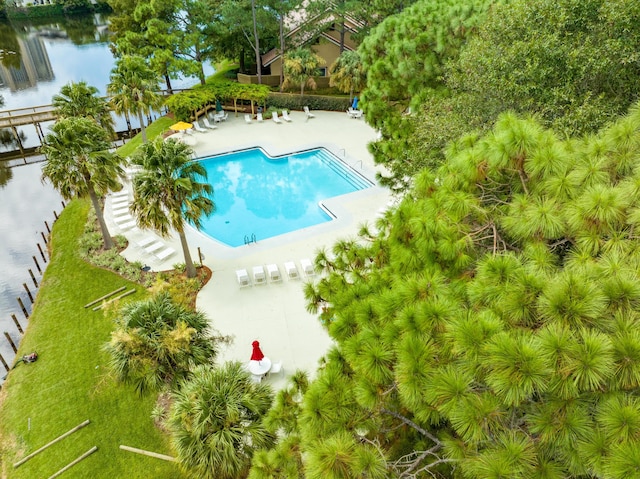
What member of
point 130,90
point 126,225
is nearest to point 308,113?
point 130,90

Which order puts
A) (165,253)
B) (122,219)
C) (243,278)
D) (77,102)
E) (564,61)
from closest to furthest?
(564,61), (243,278), (165,253), (77,102), (122,219)

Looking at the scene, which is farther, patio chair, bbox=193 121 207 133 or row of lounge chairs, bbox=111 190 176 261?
patio chair, bbox=193 121 207 133

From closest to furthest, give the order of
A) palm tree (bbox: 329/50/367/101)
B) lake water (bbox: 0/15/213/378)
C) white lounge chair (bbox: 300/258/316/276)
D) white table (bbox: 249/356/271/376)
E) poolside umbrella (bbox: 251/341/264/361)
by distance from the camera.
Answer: white table (bbox: 249/356/271/376)
poolside umbrella (bbox: 251/341/264/361)
white lounge chair (bbox: 300/258/316/276)
lake water (bbox: 0/15/213/378)
palm tree (bbox: 329/50/367/101)

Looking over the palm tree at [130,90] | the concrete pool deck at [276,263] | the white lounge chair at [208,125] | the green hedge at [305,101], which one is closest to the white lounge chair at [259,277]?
the concrete pool deck at [276,263]

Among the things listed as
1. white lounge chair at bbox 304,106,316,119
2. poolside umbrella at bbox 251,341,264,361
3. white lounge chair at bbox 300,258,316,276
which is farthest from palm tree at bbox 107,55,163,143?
poolside umbrella at bbox 251,341,264,361

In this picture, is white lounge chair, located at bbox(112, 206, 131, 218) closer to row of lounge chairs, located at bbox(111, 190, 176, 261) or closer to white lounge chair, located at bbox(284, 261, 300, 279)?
row of lounge chairs, located at bbox(111, 190, 176, 261)

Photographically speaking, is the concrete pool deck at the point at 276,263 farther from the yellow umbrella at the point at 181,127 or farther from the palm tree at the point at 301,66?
the palm tree at the point at 301,66

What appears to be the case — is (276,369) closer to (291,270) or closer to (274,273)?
(274,273)
